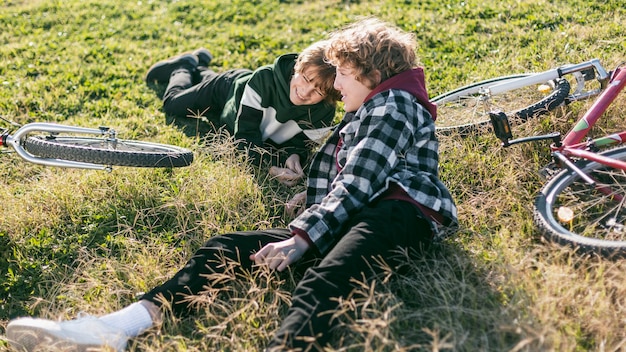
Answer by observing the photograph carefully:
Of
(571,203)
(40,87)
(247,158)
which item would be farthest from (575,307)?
(40,87)

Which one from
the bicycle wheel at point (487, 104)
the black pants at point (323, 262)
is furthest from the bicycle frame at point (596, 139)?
the black pants at point (323, 262)

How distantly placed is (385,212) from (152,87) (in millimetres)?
3802

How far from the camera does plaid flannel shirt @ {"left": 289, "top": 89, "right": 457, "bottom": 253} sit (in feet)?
11.2

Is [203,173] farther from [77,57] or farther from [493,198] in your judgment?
[77,57]

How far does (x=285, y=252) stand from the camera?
11.2 feet

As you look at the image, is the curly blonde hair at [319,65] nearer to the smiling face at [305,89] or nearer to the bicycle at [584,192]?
the smiling face at [305,89]

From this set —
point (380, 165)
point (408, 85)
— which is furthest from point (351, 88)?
point (380, 165)

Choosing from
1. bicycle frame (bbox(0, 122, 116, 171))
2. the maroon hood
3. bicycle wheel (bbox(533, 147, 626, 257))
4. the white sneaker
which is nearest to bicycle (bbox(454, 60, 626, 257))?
bicycle wheel (bbox(533, 147, 626, 257))

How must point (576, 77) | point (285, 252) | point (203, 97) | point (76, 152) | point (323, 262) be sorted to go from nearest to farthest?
point (323, 262)
point (285, 252)
point (76, 152)
point (576, 77)
point (203, 97)

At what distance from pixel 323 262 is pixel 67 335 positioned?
4.17 ft

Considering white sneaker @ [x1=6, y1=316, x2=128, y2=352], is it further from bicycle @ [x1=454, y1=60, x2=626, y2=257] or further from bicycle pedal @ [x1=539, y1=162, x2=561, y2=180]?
bicycle pedal @ [x1=539, y1=162, x2=561, y2=180]

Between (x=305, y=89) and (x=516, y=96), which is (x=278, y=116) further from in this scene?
(x=516, y=96)

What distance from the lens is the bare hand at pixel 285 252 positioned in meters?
3.40

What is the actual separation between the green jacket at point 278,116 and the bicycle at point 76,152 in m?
0.66
